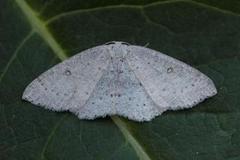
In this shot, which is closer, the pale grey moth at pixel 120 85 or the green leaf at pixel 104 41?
the green leaf at pixel 104 41

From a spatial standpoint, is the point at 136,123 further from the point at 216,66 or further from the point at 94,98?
the point at 216,66

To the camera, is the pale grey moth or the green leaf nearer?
the green leaf

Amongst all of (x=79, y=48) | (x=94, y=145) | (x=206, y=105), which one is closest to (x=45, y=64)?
(x=79, y=48)

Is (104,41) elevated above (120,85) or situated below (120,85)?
above
